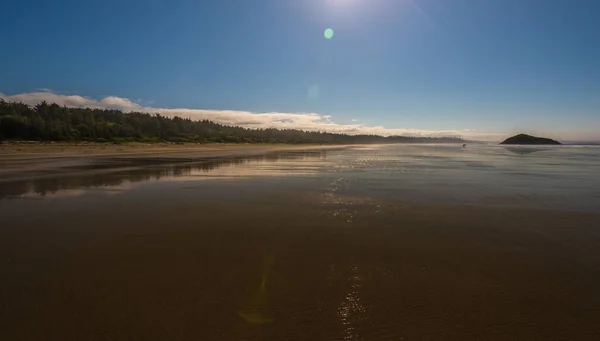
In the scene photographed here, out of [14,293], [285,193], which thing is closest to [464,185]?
[285,193]

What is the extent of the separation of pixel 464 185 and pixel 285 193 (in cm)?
850

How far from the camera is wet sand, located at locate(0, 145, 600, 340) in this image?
3746mm

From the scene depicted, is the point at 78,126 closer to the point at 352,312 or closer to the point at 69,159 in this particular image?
the point at 69,159

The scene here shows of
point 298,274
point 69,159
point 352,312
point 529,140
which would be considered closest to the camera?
point 352,312

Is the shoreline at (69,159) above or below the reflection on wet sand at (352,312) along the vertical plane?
above

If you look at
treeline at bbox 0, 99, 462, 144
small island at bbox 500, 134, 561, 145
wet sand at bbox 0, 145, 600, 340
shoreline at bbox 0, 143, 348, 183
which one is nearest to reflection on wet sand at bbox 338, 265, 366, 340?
wet sand at bbox 0, 145, 600, 340

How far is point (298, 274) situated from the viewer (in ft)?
16.9

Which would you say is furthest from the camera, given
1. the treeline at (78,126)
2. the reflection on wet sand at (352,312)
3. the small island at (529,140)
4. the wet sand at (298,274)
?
the small island at (529,140)

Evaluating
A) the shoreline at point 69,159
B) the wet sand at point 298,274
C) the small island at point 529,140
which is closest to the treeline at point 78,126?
the shoreline at point 69,159

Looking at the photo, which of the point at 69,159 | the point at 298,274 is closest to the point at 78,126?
the point at 69,159

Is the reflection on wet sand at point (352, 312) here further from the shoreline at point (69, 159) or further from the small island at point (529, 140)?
the small island at point (529, 140)

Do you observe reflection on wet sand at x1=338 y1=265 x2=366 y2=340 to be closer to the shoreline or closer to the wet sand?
the wet sand

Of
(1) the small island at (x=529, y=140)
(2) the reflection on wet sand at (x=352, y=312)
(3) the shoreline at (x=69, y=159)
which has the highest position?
(1) the small island at (x=529, y=140)

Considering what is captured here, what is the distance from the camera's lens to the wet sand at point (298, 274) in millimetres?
3746
